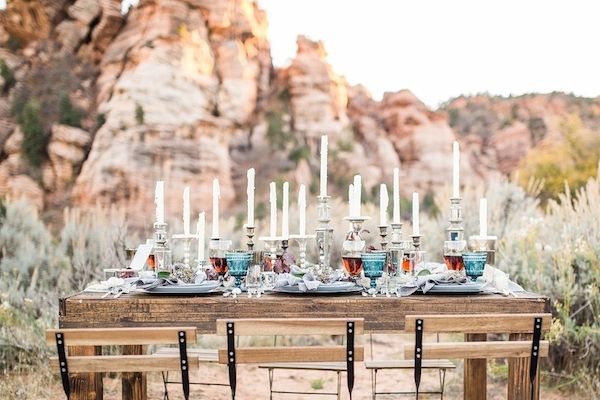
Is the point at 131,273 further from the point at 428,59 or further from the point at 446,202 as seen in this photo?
the point at 428,59

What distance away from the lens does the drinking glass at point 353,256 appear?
12.3 ft

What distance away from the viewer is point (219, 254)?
3900 mm

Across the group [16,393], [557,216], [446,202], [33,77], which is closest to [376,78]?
[33,77]

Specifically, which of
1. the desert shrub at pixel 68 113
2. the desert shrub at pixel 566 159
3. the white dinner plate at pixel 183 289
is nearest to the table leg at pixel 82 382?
the white dinner plate at pixel 183 289

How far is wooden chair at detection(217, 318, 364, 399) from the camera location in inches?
125

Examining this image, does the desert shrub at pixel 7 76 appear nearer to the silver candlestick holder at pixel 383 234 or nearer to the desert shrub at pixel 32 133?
the desert shrub at pixel 32 133

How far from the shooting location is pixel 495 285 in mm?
3863

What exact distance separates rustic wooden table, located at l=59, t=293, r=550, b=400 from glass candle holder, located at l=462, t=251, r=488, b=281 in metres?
0.31

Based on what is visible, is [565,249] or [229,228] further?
[229,228]

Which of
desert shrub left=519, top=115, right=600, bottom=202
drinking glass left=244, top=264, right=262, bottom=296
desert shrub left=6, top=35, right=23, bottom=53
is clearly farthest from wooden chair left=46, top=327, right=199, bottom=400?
desert shrub left=6, top=35, right=23, bottom=53

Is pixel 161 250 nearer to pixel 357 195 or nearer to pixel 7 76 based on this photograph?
pixel 357 195

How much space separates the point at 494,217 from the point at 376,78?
27630 millimetres

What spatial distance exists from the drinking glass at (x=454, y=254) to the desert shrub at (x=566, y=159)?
1102 inches

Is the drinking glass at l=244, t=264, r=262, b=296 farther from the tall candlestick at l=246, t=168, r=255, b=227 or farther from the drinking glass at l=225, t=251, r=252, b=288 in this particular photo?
the tall candlestick at l=246, t=168, r=255, b=227
